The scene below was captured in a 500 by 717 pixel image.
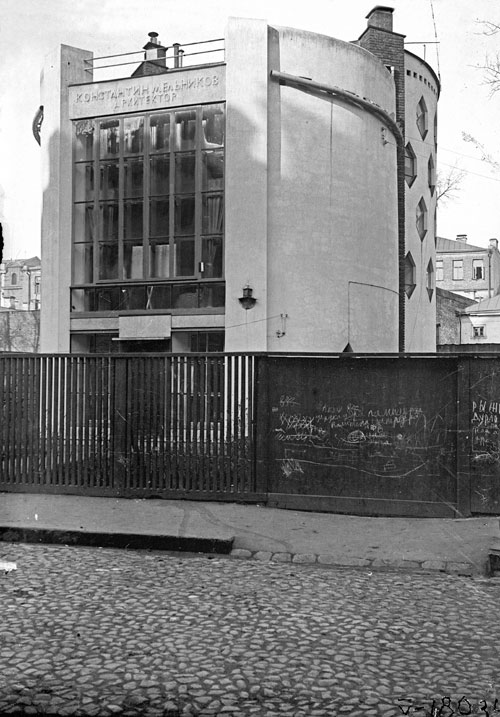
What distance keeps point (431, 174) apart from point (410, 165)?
114 inches

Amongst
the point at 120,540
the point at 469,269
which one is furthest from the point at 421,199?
the point at 469,269

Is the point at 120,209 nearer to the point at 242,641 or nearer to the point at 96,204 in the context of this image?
the point at 96,204

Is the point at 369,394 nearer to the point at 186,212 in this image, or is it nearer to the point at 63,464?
the point at 63,464

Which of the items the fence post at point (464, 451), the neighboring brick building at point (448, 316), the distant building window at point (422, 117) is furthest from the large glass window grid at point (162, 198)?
the neighboring brick building at point (448, 316)

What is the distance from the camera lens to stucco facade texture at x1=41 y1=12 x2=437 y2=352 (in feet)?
64.2

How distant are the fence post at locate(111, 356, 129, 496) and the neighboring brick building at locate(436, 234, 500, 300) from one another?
88.4 metres

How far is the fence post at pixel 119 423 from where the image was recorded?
10.6 meters

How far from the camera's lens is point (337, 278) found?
2042 centimetres

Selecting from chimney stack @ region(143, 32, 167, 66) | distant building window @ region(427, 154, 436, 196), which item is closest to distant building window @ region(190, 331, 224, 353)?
chimney stack @ region(143, 32, 167, 66)

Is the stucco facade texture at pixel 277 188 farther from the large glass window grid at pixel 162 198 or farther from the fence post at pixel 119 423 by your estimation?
the fence post at pixel 119 423

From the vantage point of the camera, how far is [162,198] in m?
19.7

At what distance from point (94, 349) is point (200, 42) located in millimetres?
8754

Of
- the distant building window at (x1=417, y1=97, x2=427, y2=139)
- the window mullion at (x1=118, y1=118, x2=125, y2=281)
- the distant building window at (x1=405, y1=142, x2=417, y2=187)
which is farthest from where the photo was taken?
the distant building window at (x1=417, y1=97, x2=427, y2=139)

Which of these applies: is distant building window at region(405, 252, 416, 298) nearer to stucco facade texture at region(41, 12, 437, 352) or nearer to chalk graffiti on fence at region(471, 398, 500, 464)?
stucco facade texture at region(41, 12, 437, 352)
